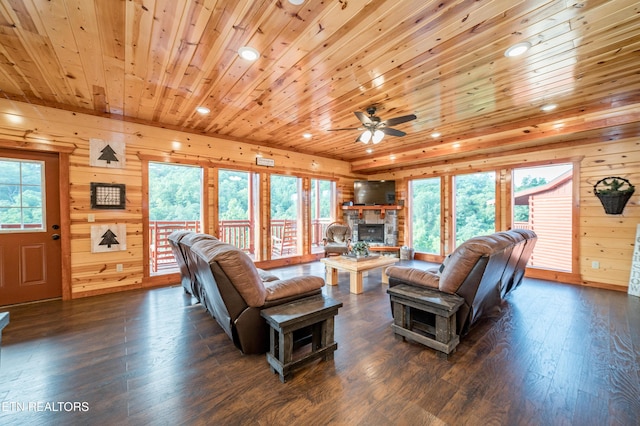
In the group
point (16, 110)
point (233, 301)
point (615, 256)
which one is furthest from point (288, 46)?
point (615, 256)

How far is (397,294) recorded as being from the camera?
8.14 ft

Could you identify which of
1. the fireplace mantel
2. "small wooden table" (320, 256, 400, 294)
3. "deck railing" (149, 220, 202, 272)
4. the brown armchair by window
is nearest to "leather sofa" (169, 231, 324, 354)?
"small wooden table" (320, 256, 400, 294)

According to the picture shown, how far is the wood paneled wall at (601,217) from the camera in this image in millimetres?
4027

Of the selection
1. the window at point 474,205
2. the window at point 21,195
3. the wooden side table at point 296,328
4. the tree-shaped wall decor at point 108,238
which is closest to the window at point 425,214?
the window at point 474,205

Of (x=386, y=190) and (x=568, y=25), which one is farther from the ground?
(x=568, y=25)

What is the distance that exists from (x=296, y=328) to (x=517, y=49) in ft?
10.1

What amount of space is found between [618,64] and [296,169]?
16.6 ft

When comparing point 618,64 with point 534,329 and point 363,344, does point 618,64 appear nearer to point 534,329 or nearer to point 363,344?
point 534,329

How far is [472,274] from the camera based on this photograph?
2182mm

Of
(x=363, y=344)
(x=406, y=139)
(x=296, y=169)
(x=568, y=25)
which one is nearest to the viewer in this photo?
(x=568, y=25)

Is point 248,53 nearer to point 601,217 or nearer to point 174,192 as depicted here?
point 174,192

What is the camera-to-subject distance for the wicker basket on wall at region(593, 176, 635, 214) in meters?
3.90

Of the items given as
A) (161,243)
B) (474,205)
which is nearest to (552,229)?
(474,205)

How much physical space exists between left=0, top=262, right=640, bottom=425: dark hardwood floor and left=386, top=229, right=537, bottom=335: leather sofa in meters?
0.37
